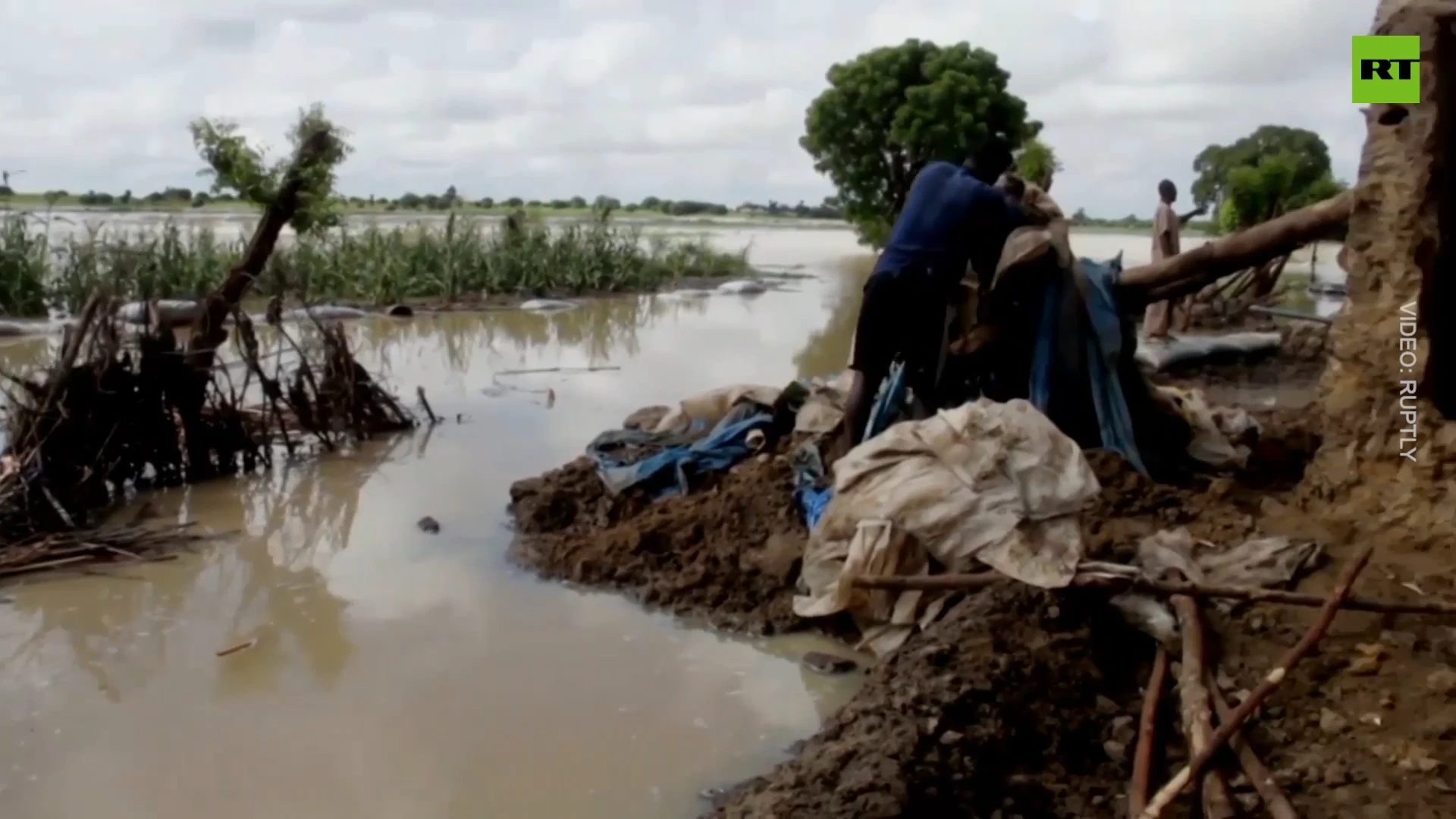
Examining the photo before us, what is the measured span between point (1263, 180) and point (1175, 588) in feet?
55.1

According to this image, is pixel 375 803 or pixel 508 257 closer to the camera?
pixel 375 803

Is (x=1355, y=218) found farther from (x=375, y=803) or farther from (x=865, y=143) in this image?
(x=865, y=143)

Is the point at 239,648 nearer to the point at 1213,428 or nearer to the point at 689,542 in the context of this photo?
the point at 689,542

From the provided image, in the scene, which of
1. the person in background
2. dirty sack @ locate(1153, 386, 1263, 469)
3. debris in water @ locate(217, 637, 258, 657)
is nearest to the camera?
debris in water @ locate(217, 637, 258, 657)

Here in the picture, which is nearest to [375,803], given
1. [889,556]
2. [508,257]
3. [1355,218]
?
[889,556]

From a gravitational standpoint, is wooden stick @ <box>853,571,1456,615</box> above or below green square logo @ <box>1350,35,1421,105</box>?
below

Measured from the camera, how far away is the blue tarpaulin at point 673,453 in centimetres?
597

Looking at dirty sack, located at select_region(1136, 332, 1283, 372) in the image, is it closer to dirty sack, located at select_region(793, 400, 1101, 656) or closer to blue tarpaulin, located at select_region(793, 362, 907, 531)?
blue tarpaulin, located at select_region(793, 362, 907, 531)

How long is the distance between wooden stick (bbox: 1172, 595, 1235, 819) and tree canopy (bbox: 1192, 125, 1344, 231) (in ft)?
34.5

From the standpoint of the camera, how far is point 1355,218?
3963mm

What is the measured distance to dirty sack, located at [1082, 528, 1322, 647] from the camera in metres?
3.50

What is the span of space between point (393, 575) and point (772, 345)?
8.82 meters

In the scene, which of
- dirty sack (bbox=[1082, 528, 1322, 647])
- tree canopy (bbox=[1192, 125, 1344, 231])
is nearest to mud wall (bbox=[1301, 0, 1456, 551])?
dirty sack (bbox=[1082, 528, 1322, 647])

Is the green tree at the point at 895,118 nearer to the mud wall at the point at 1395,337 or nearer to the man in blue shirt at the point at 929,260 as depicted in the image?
the man in blue shirt at the point at 929,260
